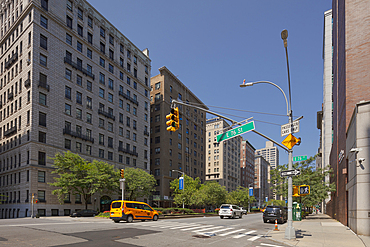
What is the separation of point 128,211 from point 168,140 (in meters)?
59.0

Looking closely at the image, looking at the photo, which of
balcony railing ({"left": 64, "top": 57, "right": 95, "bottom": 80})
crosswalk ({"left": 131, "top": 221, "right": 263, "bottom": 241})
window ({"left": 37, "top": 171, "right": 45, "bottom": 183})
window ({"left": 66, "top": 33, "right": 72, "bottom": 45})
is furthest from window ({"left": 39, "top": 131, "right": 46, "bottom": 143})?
crosswalk ({"left": 131, "top": 221, "right": 263, "bottom": 241})

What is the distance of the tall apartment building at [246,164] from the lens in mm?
157250

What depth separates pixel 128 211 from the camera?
25.7 meters

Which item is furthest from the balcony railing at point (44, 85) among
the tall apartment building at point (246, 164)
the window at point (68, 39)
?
the tall apartment building at point (246, 164)

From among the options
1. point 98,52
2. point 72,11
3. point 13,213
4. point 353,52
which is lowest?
point 13,213

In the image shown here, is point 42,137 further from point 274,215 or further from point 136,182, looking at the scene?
point 274,215

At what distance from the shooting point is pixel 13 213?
47781 mm

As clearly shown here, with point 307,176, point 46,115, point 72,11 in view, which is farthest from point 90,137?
point 307,176

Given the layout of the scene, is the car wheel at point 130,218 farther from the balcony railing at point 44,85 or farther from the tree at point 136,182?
the balcony railing at point 44,85

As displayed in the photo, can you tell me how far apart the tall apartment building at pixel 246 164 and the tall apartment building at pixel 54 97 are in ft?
331

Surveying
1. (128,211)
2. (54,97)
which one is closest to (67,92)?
(54,97)

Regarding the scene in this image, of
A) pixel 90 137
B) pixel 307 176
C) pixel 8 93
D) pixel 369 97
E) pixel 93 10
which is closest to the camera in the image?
pixel 369 97

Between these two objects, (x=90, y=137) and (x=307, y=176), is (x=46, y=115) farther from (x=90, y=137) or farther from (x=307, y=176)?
(x=307, y=176)

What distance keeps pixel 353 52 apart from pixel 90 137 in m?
48.6
